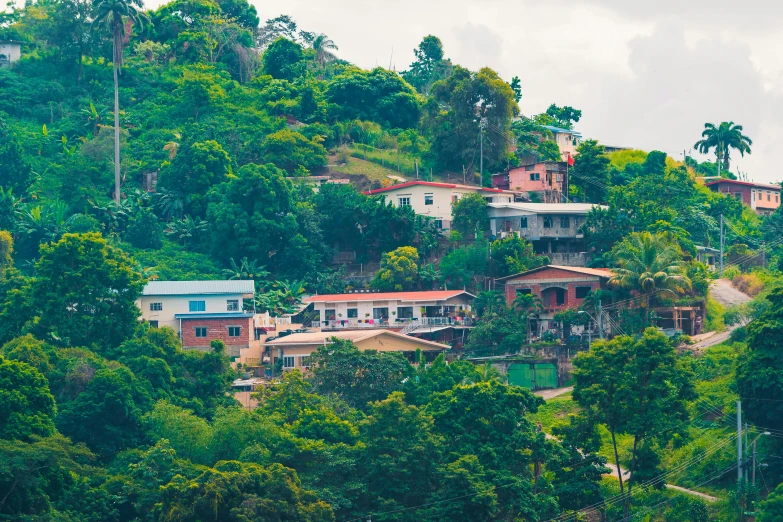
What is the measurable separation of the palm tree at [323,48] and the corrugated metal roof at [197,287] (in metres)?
37.6

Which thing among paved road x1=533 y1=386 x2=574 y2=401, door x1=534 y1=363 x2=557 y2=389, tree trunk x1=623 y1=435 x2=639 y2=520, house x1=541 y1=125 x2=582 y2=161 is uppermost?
house x1=541 y1=125 x2=582 y2=161

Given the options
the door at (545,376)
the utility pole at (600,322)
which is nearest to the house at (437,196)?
the utility pole at (600,322)

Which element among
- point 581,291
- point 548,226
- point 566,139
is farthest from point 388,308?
point 566,139

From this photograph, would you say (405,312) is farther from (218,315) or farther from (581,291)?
(218,315)

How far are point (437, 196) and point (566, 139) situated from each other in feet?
66.8

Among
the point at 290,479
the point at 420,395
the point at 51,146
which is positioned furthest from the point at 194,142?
the point at 290,479

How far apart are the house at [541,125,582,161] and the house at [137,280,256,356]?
31020 mm

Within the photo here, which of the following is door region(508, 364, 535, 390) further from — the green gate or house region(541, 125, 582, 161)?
house region(541, 125, 582, 161)

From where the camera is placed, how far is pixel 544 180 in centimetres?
7494

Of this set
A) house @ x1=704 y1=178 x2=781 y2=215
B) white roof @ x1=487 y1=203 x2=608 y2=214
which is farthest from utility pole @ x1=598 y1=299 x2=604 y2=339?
house @ x1=704 y1=178 x2=781 y2=215

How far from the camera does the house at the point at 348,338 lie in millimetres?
58500

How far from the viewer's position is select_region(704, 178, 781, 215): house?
8394 centimetres

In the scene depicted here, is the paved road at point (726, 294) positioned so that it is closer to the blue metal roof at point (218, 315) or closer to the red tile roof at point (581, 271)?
the red tile roof at point (581, 271)

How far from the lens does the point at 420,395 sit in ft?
170
